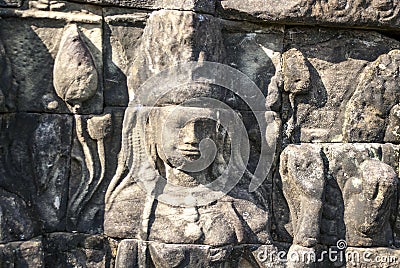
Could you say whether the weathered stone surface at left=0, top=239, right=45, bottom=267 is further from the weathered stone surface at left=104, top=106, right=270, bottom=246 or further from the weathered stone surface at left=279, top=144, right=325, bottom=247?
the weathered stone surface at left=279, top=144, right=325, bottom=247

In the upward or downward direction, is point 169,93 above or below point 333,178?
above

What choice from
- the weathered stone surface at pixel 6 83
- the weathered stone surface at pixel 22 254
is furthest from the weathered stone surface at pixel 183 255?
the weathered stone surface at pixel 6 83

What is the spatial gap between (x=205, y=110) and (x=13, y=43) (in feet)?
4.31

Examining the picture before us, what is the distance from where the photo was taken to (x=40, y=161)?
406 cm

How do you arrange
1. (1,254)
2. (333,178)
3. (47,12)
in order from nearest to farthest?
(1,254)
(47,12)
(333,178)

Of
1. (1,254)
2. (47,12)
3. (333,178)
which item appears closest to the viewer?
(1,254)

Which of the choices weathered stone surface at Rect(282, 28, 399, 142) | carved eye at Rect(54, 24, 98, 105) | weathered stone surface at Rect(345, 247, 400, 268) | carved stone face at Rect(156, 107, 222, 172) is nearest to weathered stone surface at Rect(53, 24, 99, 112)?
carved eye at Rect(54, 24, 98, 105)

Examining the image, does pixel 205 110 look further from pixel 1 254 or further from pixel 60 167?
pixel 1 254

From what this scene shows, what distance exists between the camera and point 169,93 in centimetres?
407

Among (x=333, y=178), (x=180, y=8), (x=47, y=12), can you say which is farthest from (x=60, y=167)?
(x=333, y=178)

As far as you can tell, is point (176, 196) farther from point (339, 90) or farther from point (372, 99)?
point (372, 99)

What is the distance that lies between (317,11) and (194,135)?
1193 millimetres
